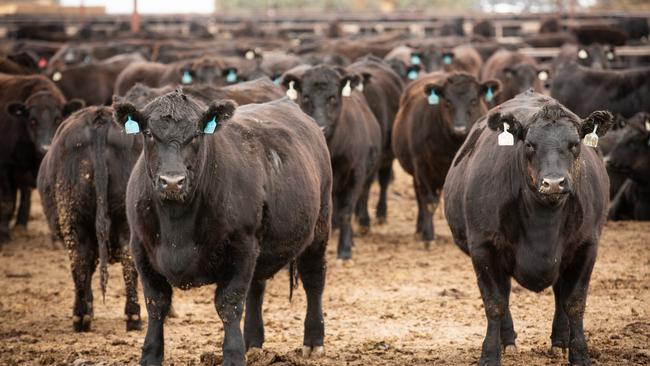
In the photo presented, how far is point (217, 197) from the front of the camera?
20.0ft

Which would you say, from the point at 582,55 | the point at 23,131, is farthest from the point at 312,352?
the point at 582,55

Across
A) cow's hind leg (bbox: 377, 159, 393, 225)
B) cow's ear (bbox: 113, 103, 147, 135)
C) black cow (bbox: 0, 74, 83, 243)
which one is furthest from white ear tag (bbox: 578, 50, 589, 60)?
cow's ear (bbox: 113, 103, 147, 135)

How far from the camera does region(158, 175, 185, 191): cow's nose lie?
5688 millimetres

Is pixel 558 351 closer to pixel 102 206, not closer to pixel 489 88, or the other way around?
pixel 102 206

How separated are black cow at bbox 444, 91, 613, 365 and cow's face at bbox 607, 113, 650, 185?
7301mm

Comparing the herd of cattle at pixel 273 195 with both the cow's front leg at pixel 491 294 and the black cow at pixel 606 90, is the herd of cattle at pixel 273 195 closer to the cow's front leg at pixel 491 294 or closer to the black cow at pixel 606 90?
the cow's front leg at pixel 491 294

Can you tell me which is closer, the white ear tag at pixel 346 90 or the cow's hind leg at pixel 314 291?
the cow's hind leg at pixel 314 291

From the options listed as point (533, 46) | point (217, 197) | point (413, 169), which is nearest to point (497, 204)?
point (217, 197)

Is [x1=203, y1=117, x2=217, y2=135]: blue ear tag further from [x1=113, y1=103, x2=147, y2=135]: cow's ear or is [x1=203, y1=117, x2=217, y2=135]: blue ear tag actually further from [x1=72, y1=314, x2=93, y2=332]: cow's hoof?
[x1=72, y1=314, x2=93, y2=332]: cow's hoof

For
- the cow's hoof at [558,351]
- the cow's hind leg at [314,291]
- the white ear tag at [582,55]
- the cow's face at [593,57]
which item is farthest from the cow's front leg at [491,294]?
the white ear tag at [582,55]

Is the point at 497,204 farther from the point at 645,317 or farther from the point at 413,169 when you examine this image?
the point at 413,169

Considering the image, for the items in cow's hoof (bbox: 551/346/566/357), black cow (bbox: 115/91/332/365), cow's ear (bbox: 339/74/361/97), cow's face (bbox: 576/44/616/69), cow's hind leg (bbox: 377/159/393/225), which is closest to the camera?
black cow (bbox: 115/91/332/365)

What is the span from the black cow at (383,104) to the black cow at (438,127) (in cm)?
142

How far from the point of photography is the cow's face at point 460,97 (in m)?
11.9
